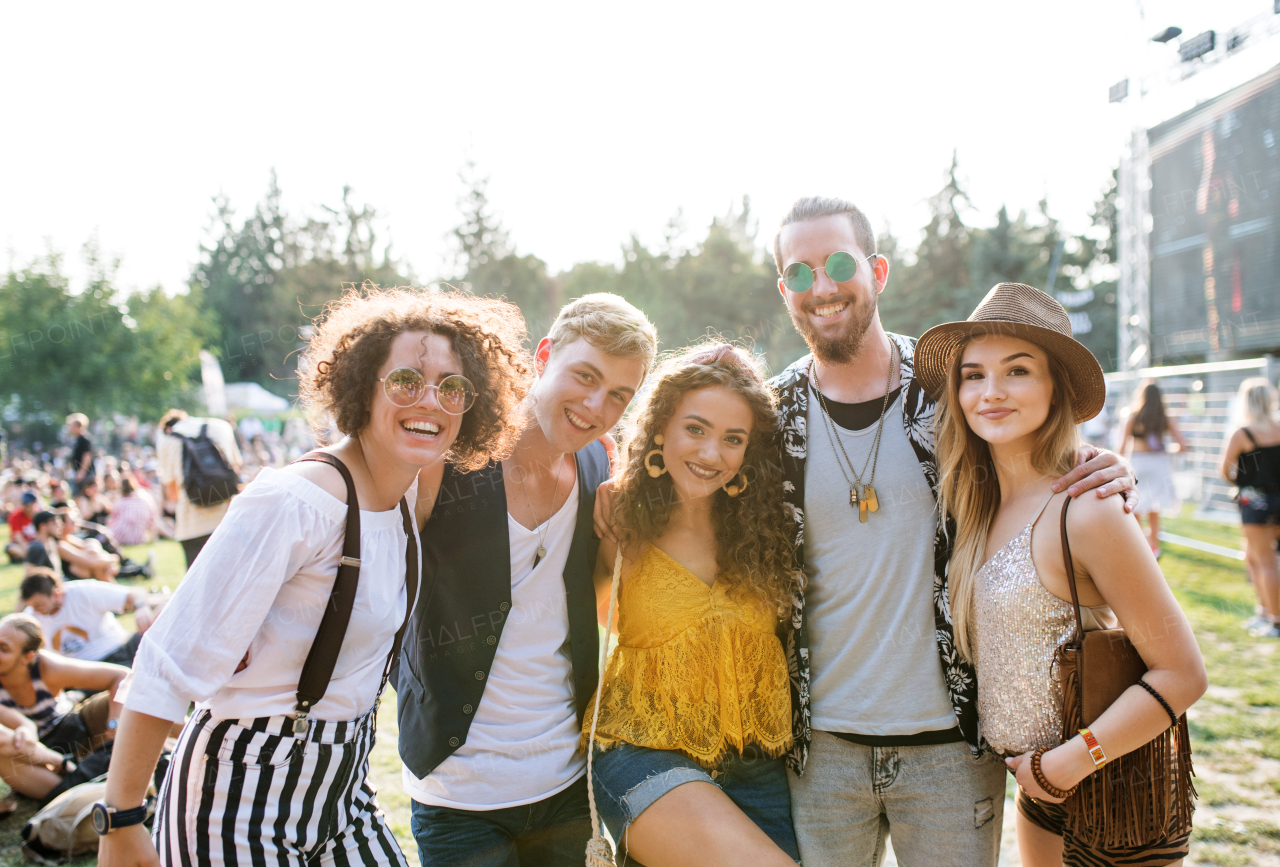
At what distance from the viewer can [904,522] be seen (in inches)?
94.6

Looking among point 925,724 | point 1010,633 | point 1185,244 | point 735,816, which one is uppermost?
point 1185,244

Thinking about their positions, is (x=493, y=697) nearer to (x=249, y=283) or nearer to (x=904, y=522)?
(x=904, y=522)

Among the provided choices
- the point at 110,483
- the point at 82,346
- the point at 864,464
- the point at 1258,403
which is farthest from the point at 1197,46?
the point at 82,346

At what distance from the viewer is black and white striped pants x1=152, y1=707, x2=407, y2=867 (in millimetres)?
1685

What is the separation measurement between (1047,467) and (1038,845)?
122 centimetres

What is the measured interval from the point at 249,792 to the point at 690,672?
1.24 meters

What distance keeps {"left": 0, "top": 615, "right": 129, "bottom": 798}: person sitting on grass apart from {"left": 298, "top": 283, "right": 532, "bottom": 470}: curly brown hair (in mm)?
4157

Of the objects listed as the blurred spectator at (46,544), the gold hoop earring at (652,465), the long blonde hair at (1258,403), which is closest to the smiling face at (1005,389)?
the gold hoop earring at (652,465)

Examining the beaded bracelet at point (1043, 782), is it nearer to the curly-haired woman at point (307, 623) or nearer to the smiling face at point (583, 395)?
the smiling face at point (583, 395)

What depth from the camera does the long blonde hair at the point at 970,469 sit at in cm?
227

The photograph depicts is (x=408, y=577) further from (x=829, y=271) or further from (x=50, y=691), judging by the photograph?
(x=50, y=691)

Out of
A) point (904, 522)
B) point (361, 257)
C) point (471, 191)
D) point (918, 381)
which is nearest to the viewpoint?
point (904, 522)

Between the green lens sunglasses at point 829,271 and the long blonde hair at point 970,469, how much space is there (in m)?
0.48

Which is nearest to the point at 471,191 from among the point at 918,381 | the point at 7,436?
the point at 7,436
